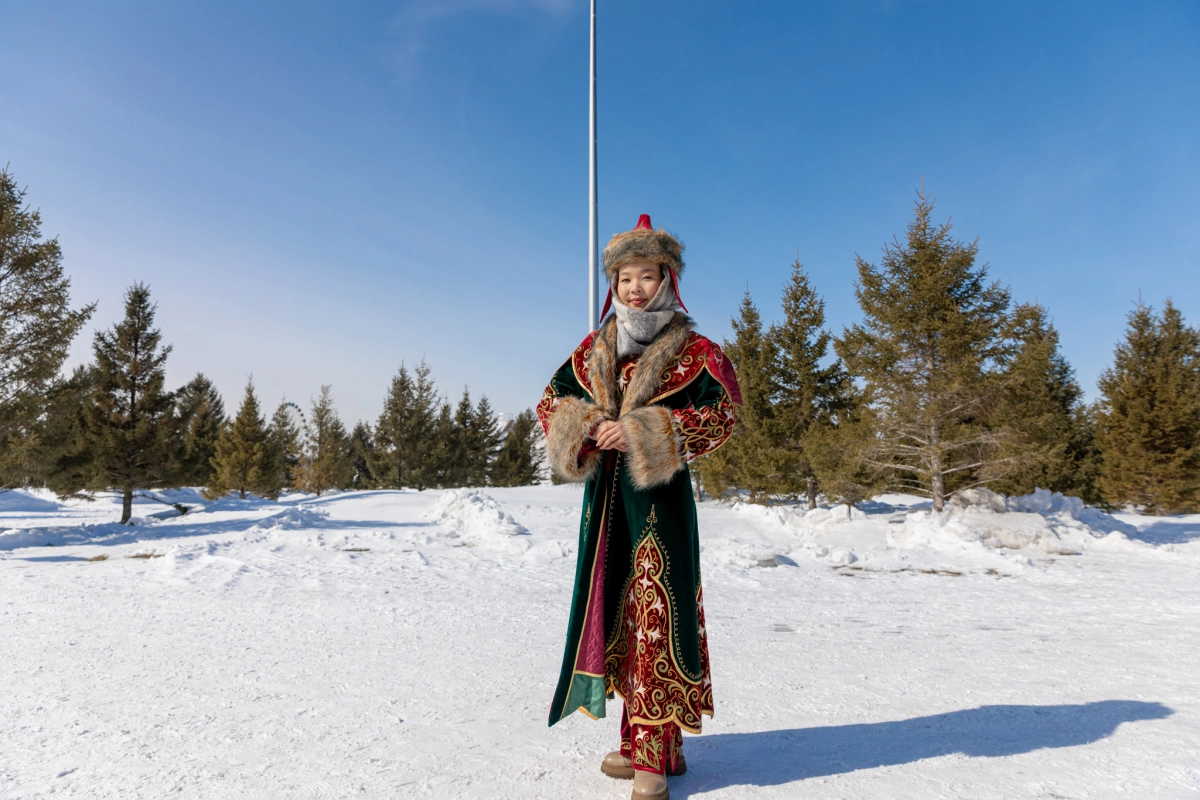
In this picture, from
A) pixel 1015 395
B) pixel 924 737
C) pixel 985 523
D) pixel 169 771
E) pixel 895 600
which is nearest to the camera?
pixel 169 771

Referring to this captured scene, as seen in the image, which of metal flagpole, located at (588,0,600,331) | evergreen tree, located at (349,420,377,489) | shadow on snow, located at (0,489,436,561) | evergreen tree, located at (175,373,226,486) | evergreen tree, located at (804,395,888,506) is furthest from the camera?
evergreen tree, located at (349,420,377,489)

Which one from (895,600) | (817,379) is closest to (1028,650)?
(895,600)

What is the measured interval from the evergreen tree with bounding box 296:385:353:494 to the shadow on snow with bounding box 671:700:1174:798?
33876 millimetres

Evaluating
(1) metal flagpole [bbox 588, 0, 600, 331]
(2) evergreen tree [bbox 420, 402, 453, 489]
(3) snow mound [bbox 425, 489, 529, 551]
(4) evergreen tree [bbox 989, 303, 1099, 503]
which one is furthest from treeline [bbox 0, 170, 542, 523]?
(4) evergreen tree [bbox 989, 303, 1099, 503]

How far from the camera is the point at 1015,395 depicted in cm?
1495

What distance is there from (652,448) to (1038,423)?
15535 mm

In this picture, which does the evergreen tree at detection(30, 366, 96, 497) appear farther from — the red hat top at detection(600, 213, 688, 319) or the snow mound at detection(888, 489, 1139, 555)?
the snow mound at detection(888, 489, 1139, 555)

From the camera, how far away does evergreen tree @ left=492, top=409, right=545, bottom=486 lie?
137 feet

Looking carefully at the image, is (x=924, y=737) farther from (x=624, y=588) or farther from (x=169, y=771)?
(x=169, y=771)

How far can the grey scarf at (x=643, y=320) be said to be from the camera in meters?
2.81

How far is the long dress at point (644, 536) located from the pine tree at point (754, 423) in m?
15.9

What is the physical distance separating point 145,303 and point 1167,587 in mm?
25071

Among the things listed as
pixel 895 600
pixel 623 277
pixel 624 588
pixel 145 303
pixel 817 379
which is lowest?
pixel 895 600

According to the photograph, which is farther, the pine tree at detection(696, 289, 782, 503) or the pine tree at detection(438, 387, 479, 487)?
the pine tree at detection(438, 387, 479, 487)
